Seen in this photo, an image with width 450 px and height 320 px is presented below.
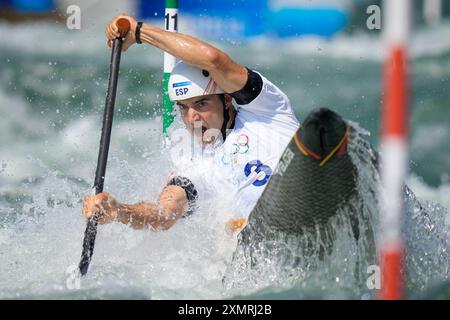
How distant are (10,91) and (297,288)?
7902mm

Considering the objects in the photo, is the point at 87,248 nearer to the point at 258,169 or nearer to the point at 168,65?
the point at 258,169

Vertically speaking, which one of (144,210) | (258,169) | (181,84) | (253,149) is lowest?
(144,210)

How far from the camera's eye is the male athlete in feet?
17.1

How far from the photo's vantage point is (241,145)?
5.41 metres

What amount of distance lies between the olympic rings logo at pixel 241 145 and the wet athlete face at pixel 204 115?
0.41 ft

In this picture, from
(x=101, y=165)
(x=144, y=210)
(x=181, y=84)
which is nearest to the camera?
(x=144, y=210)

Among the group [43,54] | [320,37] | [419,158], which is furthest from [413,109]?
[43,54]

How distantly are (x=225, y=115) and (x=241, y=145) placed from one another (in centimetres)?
20

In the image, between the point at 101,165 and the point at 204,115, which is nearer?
the point at 101,165

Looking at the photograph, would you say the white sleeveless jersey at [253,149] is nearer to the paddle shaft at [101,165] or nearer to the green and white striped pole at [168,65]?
the paddle shaft at [101,165]

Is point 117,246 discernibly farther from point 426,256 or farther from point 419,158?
point 419,158

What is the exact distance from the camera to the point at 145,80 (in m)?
11.8

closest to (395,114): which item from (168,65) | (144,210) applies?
(144,210)
